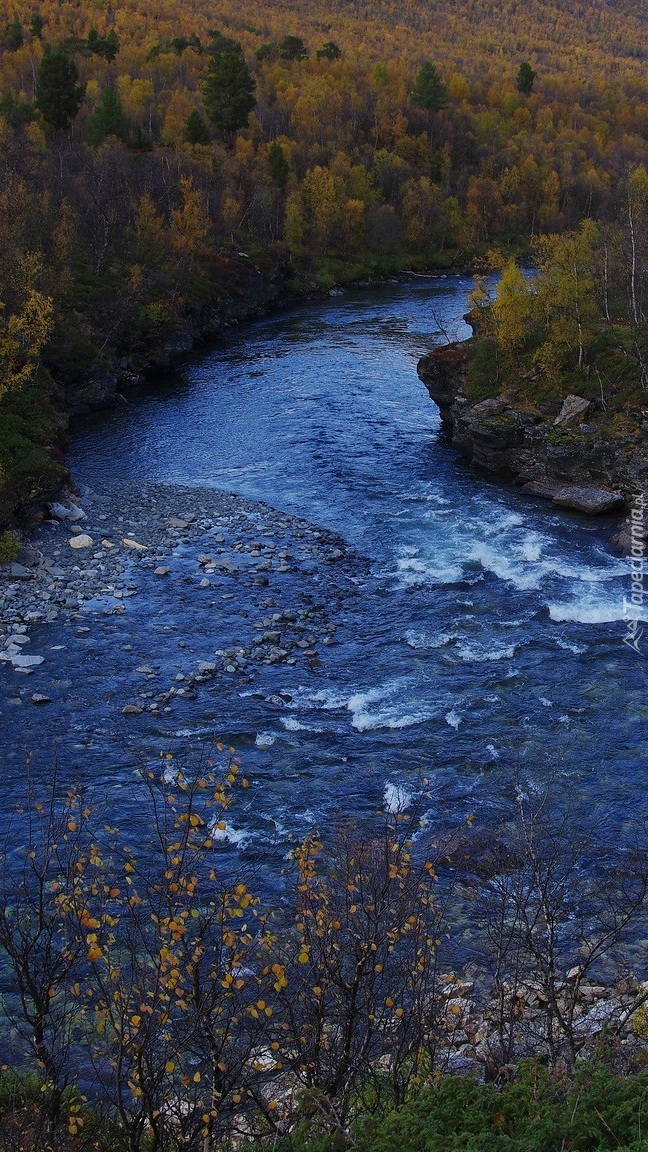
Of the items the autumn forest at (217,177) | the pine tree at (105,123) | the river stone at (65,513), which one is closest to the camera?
the river stone at (65,513)

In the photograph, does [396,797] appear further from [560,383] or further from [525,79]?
[525,79]

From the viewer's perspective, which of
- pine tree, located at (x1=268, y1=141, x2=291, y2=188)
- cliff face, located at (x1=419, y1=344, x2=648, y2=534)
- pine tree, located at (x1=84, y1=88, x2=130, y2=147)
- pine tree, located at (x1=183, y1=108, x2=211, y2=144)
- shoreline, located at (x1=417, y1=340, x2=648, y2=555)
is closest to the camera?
shoreline, located at (x1=417, y1=340, x2=648, y2=555)

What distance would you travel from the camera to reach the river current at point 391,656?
22938mm

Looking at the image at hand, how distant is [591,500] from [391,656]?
53.5 ft

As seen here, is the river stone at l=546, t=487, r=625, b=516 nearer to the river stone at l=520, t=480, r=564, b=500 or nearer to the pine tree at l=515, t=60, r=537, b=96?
the river stone at l=520, t=480, r=564, b=500

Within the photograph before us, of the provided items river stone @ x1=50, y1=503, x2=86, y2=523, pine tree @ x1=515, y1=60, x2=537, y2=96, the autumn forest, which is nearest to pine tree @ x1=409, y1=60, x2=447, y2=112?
the autumn forest

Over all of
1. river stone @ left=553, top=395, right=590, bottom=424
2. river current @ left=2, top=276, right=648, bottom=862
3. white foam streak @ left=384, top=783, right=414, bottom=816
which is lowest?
white foam streak @ left=384, top=783, right=414, bottom=816

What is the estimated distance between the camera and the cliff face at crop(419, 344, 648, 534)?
3997 centimetres

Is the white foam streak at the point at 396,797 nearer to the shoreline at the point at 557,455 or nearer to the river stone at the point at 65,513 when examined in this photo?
the shoreline at the point at 557,455

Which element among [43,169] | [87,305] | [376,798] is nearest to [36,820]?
[376,798]

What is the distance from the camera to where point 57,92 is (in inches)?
3622

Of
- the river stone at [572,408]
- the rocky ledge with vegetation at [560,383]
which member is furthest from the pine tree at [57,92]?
the river stone at [572,408]

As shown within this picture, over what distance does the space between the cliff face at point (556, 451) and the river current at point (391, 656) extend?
107cm

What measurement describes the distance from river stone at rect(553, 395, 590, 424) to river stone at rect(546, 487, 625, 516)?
4615 mm
